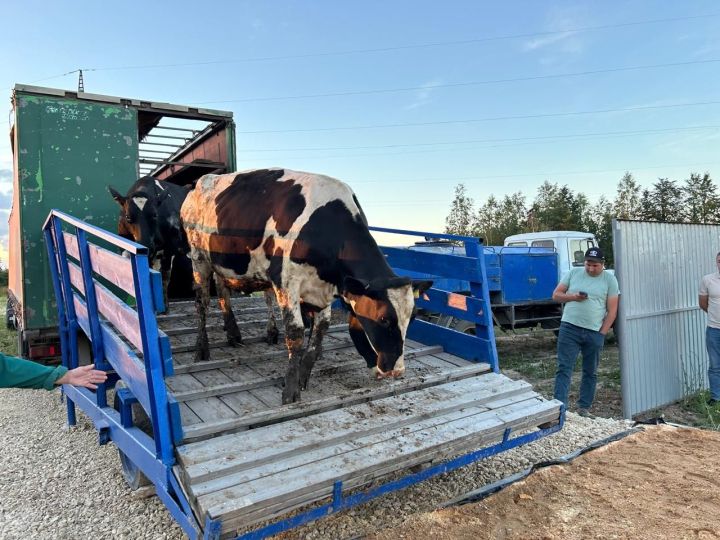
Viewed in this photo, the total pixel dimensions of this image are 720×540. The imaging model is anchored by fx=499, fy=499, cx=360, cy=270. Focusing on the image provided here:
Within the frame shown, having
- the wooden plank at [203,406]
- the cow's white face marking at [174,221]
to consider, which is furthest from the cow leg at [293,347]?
the cow's white face marking at [174,221]

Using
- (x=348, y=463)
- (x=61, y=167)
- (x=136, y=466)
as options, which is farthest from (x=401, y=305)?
(x=61, y=167)

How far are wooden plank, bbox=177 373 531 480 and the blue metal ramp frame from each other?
17 cm

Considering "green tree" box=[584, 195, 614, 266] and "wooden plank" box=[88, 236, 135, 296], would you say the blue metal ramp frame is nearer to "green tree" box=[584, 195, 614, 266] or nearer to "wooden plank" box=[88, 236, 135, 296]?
→ "wooden plank" box=[88, 236, 135, 296]

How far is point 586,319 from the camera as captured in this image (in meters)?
5.11

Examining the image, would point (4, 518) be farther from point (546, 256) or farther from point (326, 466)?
point (546, 256)

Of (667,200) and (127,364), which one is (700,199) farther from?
(127,364)

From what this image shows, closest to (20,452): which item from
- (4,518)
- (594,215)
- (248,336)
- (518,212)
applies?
(4,518)

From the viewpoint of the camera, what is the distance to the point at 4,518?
331 centimetres

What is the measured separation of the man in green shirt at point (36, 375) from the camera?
2.30 m

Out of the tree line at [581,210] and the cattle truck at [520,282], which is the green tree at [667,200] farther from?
the cattle truck at [520,282]

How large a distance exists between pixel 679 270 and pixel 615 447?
335 centimetres

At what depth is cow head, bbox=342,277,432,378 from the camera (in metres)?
3.30

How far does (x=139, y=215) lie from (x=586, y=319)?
480 cm

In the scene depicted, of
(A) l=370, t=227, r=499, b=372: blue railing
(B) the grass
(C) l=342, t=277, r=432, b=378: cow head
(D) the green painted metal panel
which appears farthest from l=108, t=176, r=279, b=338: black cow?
(B) the grass
